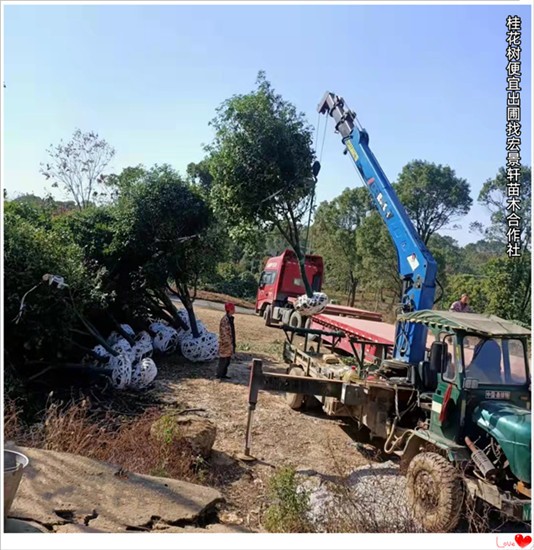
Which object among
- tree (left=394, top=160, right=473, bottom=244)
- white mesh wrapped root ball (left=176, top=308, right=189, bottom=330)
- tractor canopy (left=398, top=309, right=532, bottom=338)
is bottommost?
white mesh wrapped root ball (left=176, top=308, right=189, bottom=330)

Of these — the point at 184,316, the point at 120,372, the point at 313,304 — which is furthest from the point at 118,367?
the point at 184,316

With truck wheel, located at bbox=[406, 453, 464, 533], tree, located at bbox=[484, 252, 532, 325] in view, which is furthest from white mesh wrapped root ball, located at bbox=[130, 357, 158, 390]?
tree, located at bbox=[484, 252, 532, 325]

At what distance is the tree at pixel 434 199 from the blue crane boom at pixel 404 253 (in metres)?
18.3

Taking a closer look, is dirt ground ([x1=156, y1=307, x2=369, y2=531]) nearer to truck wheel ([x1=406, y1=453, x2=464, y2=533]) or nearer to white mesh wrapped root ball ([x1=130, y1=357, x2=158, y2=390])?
white mesh wrapped root ball ([x1=130, y1=357, x2=158, y2=390])

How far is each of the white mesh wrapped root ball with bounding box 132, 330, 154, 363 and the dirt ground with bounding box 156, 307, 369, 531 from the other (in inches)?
18.8

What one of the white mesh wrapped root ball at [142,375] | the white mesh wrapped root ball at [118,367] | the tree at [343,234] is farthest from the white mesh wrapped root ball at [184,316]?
the tree at [343,234]

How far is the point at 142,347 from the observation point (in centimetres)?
959

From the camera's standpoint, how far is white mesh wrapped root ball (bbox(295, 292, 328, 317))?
9.16 m

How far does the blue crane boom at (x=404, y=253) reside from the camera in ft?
21.8

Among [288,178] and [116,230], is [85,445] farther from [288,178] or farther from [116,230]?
[288,178]

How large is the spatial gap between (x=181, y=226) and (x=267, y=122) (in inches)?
142

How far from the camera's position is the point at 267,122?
12648 millimetres

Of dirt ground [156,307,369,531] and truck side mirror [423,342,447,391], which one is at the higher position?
truck side mirror [423,342,447,391]

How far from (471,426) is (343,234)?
1034 inches
